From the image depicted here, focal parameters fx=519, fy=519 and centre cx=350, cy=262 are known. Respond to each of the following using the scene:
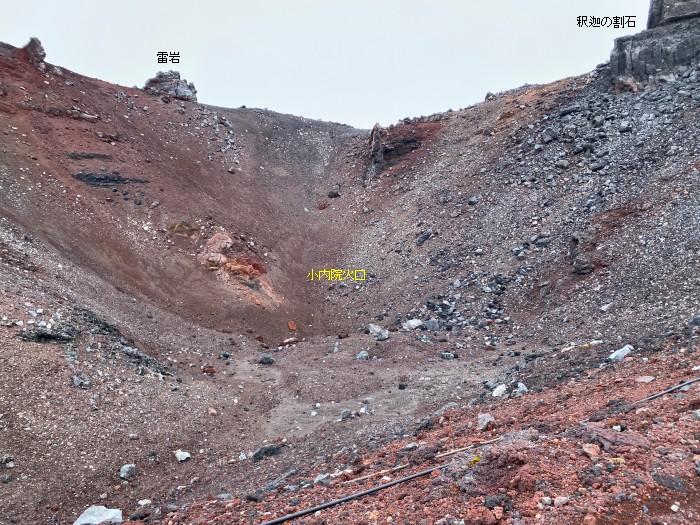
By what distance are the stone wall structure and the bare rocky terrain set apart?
56 centimetres

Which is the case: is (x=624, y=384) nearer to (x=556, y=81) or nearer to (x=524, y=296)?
(x=524, y=296)

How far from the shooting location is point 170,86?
29.9 meters

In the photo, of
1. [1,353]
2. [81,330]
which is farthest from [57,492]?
[81,330]

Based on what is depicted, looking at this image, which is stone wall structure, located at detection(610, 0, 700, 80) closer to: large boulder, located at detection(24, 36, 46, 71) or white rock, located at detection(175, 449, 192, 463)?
A: white rock, located at detection(175, 449, 192, 463)

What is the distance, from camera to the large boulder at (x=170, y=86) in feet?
97.4

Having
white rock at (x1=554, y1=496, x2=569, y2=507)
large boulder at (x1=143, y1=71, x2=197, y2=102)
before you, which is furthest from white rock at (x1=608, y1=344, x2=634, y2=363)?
large boulder at (x1=143, y1=71, x2=197, y2=102)

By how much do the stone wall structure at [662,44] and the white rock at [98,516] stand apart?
24440 millimetres

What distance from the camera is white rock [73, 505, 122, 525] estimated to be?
787 cm

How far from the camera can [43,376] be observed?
1002 cm

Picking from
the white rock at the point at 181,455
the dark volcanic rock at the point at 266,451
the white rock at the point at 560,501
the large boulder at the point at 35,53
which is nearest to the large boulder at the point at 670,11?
the dark volcanic rock at the point at 266,451

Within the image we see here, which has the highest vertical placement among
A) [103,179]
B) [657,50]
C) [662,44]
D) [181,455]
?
[662,44]

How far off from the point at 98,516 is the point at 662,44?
25.4 meters

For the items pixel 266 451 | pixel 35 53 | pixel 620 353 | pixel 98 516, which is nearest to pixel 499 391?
pixel 620 353

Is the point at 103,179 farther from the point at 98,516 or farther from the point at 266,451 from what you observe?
the point at 98,516
